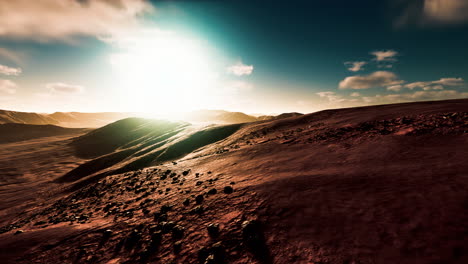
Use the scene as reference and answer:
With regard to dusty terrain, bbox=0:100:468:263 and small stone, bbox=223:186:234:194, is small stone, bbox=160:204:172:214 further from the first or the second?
small stone, bbox=223:186:234:194

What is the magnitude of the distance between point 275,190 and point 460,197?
172 inches

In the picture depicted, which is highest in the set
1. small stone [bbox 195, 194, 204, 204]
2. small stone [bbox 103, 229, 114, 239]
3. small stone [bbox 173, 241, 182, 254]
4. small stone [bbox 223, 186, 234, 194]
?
small stone [bbox 223, 186, 234, 194]

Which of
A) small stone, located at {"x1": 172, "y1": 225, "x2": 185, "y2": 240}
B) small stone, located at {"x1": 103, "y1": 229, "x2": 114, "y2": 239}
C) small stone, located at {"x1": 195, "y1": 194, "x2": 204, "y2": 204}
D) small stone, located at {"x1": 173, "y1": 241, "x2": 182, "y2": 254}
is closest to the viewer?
small stone, located at {"x1": 173, "y1": 241, "x2": 182, "y2": 254}

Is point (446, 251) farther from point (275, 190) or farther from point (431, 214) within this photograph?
point (275, 190)

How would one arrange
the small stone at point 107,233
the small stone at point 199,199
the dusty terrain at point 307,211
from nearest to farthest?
1. the dusty terrain at point 307,211
2. the small stone at point 107,233
3. the small stone at point 199,199

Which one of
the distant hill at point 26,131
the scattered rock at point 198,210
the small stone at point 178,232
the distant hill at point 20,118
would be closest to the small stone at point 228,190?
the scattered rock at point 198,210

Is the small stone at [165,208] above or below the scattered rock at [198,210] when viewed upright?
below

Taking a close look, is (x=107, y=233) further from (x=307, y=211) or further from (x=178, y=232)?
(x=307, y=211)

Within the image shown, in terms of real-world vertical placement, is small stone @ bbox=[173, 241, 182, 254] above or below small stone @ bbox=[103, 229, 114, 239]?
above

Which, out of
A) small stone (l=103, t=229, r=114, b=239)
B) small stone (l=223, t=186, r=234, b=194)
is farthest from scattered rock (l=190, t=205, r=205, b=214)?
small stone (l=103, t=229, r=114, b=239)

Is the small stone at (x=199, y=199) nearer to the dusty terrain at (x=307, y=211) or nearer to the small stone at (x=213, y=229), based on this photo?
the dusty terrain at (x=307, y=211)

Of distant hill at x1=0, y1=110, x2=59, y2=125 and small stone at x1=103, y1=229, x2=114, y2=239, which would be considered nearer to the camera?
small stone at x1=103, y1=229, x2=114, y2=239

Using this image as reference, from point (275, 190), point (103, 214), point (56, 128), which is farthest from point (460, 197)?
point (56, 128)

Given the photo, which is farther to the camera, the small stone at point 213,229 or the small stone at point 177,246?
the small stone at point 213,229
